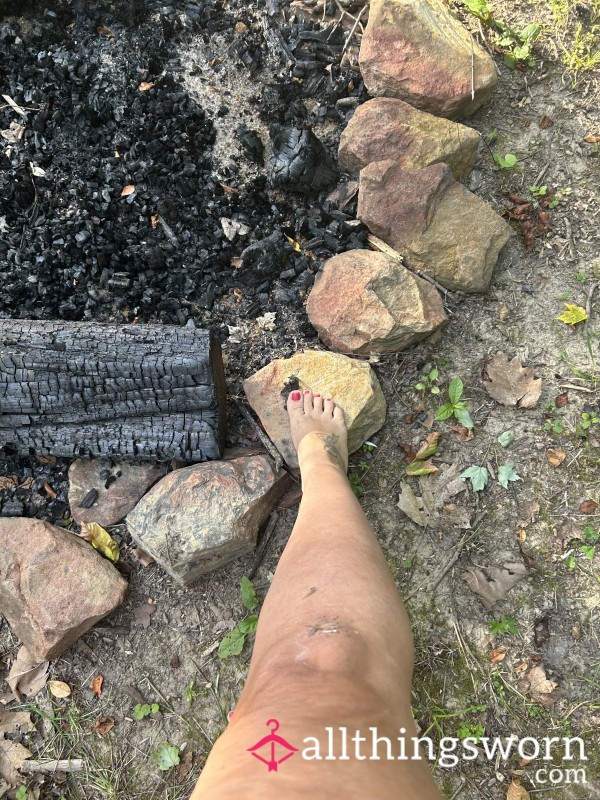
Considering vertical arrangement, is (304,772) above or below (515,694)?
above

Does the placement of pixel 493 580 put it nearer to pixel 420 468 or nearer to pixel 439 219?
pixel 420 468

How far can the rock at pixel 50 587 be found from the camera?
2355mm

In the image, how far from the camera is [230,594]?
2.48 m

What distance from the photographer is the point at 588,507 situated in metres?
2.44

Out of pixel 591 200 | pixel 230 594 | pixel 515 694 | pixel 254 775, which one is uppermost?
pixel 591 200

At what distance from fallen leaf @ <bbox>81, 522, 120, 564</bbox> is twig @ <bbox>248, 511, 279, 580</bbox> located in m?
0.61

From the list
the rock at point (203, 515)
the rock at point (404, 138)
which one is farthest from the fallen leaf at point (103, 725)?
the rock at point (404, 138)

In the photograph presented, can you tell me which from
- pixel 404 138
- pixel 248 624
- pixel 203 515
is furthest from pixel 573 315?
pixel 248 624

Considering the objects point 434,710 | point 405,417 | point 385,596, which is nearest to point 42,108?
point 405,417

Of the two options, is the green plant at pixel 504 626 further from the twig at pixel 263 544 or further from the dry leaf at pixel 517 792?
the twig at pixel 263 544

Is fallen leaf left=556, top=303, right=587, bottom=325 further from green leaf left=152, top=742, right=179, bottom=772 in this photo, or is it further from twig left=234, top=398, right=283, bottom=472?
green leaf left=152, top=742, right=179, bottom=772

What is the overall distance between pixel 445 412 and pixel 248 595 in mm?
1198

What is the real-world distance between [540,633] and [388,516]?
76 cm

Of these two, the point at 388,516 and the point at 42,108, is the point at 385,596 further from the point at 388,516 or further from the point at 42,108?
the point at 42,108
